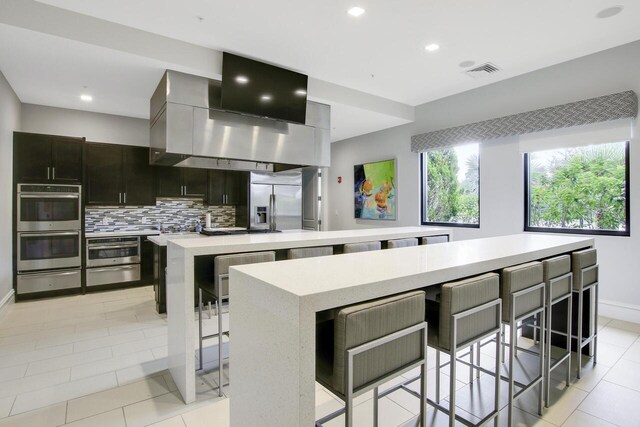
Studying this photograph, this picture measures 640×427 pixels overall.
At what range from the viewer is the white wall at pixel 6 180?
12.8 ft

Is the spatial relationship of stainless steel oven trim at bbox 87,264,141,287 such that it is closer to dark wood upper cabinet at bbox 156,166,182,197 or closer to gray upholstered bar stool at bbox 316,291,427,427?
dark wood upper cabinet at bbox 156,166,182,197

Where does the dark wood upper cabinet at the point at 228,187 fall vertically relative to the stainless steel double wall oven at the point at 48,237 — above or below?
above

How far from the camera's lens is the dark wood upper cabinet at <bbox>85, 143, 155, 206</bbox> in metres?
5.11

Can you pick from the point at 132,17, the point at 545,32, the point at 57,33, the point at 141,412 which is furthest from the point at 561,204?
the point at 57,33

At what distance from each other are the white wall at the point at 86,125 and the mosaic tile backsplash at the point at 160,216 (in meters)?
1.12

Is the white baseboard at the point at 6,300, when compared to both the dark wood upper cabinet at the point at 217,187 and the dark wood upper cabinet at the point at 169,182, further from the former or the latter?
the dark wood upper cabinet at the point at 217,187

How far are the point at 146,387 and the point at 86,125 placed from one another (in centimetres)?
461

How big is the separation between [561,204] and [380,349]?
4.15 metres

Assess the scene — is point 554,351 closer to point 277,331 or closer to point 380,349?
point 380,349

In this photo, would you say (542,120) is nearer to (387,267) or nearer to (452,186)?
(452,186)

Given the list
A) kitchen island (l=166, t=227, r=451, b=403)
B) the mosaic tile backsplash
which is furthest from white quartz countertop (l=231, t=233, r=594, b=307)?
the mosaic tile backsplash

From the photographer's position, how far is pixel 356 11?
117 inches

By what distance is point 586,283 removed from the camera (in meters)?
2.51

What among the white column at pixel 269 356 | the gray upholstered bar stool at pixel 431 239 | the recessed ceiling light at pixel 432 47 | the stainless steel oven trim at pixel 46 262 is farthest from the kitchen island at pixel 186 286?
the stainless steel oven trim at pixel 46 262
